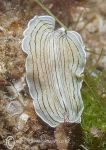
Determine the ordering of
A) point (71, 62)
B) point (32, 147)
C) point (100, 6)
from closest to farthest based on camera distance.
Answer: point (32, 147), point (71, 62), point (100, 6)

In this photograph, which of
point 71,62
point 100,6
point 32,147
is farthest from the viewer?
point 100,6

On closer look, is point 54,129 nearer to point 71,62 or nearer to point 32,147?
point 32,147

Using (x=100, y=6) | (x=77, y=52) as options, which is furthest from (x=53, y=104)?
(x=100, y=6)

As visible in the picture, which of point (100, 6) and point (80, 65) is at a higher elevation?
point (80, 65)

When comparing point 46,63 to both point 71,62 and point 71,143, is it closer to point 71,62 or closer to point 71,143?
point 71,62

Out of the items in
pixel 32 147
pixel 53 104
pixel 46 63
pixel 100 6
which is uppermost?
pixel 46 63

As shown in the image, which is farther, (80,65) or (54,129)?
(80,65)
